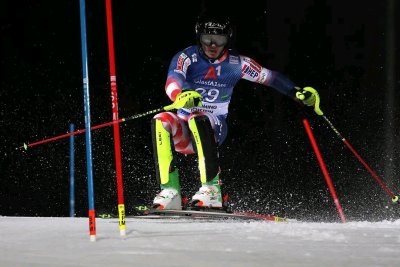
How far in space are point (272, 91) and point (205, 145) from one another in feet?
3.34

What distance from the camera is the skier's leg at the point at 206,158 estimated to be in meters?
3.95

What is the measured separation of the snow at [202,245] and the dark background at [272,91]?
1.59m

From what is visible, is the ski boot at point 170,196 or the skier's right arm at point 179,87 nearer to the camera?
the skier's right arm at point 179,87

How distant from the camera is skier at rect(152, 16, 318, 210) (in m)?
3.98

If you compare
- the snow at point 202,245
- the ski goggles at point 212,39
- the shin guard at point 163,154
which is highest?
the ski goggles at point 212,39

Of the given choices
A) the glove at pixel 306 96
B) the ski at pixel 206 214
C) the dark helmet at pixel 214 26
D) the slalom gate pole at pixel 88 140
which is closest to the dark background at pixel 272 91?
the dark helmet at pixel 214 26

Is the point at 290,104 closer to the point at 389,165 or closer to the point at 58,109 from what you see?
the point at 389,165

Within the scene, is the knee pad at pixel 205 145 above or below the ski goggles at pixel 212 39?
below

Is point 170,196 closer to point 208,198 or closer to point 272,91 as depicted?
point 208,198

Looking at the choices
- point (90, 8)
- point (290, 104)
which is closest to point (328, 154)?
point (290, 104)

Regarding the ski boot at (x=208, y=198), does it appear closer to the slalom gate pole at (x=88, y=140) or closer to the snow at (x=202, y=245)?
the snow at (x=202, y=245)

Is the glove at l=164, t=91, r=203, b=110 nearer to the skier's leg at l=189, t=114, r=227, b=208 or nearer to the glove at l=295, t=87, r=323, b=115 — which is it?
the skier's leg at l=189, t=114, r=227, b=208

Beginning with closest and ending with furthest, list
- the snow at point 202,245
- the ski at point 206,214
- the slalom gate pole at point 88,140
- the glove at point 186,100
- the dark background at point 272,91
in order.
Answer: the snow at point 202,245 < the slalom gate pole at point 88,140 < the glove at point 186,100 < the ski at point 206,214 < the dark background at point 272,91

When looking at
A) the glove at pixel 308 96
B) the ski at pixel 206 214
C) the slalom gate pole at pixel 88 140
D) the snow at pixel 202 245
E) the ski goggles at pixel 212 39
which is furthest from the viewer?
the glove at pixel 308 96
